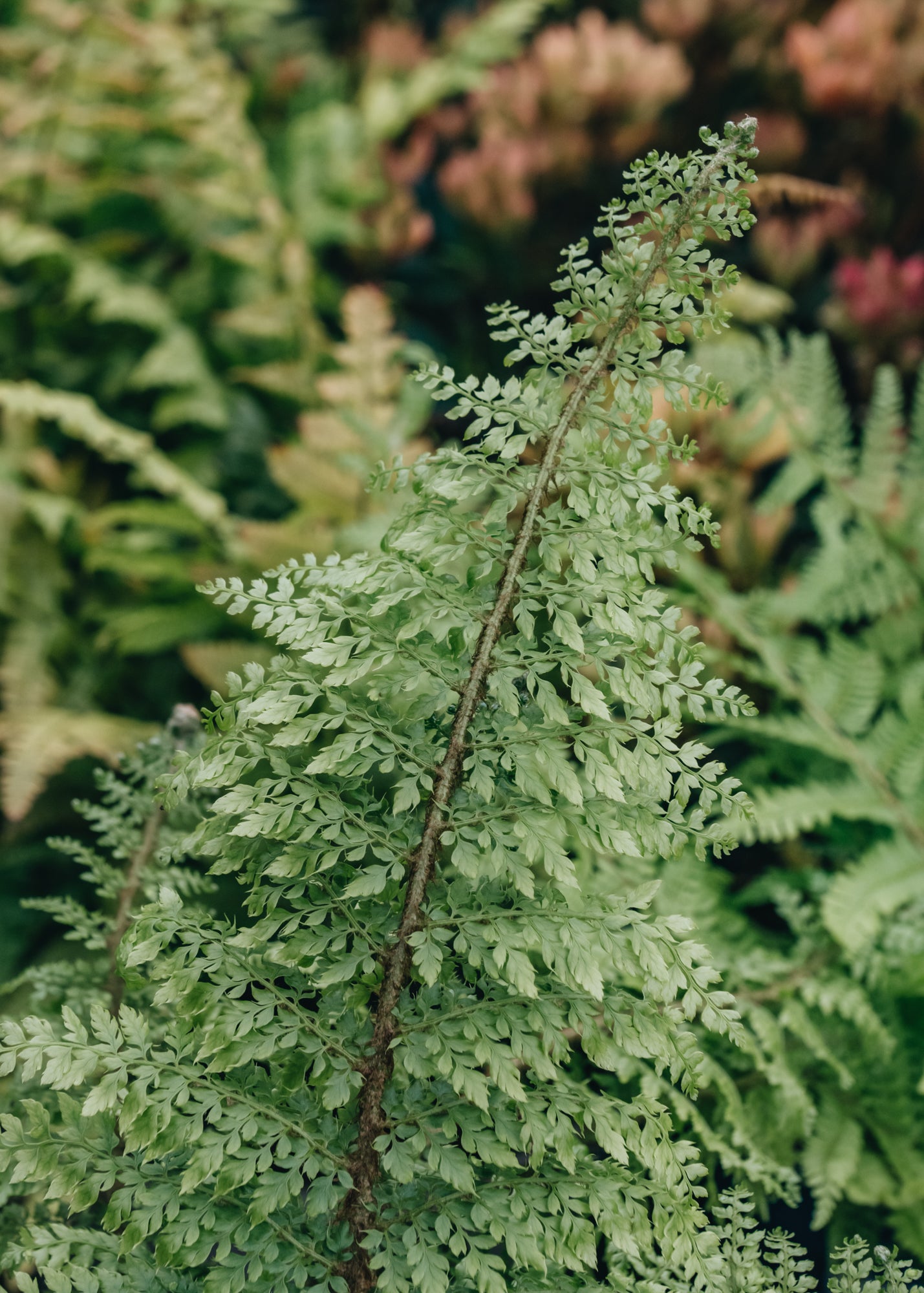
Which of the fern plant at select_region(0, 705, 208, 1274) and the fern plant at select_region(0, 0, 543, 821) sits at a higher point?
the fern plant at select_region(0, 0, 543, 821)

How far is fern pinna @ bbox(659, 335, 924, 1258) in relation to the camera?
3.51 ft

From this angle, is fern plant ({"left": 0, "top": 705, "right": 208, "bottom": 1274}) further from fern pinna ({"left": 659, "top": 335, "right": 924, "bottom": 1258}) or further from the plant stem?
fern pinna ({"left": 659, "top": 335, "right": 924, "bottom": 1258})

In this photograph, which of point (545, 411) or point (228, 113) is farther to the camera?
point (228, 113)

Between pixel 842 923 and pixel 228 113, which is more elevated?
pixel 228 113

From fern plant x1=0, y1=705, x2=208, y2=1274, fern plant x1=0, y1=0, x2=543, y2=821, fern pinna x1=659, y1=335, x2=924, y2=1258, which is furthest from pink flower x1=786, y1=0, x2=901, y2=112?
fern plant x1=0, y1=705, x2=208, y2=1274

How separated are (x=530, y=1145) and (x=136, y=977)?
0.30m

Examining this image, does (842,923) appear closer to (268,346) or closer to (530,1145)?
(530,1145)

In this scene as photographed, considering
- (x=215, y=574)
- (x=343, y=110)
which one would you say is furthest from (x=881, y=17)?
(x=215, y=574)

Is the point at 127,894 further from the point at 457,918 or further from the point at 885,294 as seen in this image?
the point at 885,294

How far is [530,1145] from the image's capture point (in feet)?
2.25

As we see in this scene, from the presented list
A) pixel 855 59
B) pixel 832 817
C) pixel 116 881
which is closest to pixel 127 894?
pixel 116 881

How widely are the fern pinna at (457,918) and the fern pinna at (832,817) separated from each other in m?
0.31

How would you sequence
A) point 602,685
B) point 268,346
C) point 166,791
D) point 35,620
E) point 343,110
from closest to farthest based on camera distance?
A: point 166,791 → point 602,685 → point 35,620 → point 268,346 → point 343,110

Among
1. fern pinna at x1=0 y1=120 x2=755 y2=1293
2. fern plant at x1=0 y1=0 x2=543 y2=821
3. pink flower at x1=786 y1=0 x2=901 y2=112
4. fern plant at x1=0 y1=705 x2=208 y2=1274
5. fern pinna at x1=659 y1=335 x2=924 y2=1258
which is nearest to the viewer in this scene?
fern pinna at x1=0 y1=120 x2=755 y2=1293
